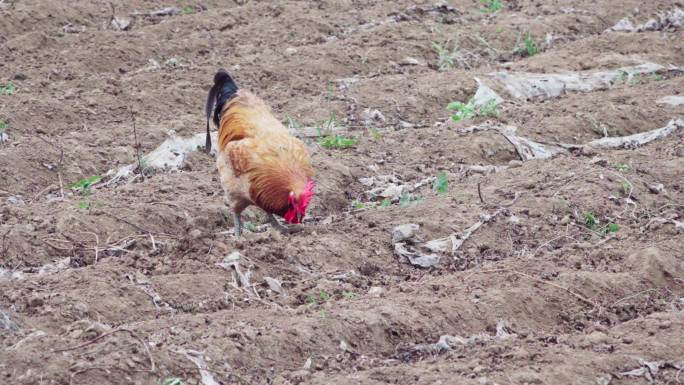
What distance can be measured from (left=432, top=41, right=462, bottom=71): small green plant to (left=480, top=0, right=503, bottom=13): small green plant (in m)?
1.67

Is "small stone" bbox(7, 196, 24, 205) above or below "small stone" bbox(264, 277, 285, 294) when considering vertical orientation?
below

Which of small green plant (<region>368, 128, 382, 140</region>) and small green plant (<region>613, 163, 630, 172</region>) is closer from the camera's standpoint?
small green plant (<region>613, 163, 630, 172</region>)

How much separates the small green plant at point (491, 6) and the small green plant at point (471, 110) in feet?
11.1

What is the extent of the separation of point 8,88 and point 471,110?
4.32 metres

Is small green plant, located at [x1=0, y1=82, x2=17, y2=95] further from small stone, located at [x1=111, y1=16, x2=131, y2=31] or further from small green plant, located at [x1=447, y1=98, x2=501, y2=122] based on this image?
small green plant, located at [x1=447, y1=98, x2=501, y2=122]

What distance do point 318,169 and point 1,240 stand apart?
2.66 m

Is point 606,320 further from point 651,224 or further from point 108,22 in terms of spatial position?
point 108,22

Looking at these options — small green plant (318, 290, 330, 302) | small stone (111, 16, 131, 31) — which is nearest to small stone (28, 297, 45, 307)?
small green plant (318, 290, 330, 302)

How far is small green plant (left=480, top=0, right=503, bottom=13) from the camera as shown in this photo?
524 inches

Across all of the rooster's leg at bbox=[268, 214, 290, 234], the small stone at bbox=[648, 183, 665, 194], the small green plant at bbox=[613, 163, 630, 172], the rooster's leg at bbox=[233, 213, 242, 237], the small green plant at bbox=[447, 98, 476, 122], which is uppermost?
the small stone at bbox=[648, 183, 665, 194]

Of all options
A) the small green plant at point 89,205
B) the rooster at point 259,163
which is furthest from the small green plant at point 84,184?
the rooster at point 259,163

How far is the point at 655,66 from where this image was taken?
448 inches

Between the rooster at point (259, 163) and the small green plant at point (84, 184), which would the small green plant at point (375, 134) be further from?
the small green plant at point (84, 184)

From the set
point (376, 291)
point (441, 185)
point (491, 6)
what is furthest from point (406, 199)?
point (491, 6)
